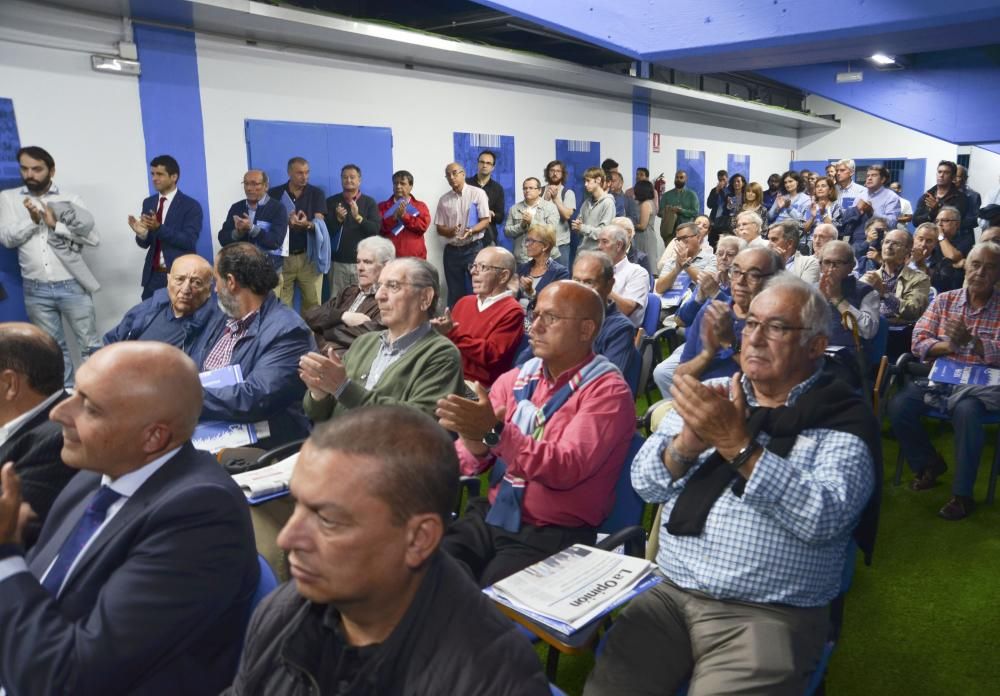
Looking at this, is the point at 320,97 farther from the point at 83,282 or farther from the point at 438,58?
the point at 83,282

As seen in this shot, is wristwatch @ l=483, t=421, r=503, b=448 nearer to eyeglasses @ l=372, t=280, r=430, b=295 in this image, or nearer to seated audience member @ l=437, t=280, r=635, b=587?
seated audience member @ l=437, t=280, r=635, b=587

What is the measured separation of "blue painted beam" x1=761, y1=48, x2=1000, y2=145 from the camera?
960cm

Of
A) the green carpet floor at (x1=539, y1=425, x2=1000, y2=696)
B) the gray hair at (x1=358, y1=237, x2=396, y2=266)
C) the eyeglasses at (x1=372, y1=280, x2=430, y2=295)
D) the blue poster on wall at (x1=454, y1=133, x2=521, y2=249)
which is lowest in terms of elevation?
the green carpet floor at (x1=539, y1=425, x2=1000, y2=696)

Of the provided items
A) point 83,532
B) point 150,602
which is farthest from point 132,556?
point 83,532

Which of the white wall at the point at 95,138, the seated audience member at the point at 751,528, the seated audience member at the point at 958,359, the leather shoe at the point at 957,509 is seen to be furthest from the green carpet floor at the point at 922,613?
the white wall at the point at 95,138

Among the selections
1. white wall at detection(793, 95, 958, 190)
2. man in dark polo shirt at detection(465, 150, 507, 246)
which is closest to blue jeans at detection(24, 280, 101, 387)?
man in dark polo shirt at detection(465, 150, 507, 246)

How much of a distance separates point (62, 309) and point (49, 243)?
0.50 metres

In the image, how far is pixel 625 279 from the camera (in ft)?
16.1

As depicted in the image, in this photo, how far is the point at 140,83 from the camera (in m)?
6.02

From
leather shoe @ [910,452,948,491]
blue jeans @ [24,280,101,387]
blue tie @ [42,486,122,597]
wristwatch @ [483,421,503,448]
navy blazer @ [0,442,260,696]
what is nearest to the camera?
navy blazer @ [0,442,260,696]

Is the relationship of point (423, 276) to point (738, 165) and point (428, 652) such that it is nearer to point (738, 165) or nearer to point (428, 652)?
point (428, 652)

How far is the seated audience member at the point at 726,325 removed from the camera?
303cm

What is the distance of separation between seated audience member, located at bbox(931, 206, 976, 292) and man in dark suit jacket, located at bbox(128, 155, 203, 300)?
5893 mm

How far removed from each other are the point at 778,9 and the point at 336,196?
4.71m
